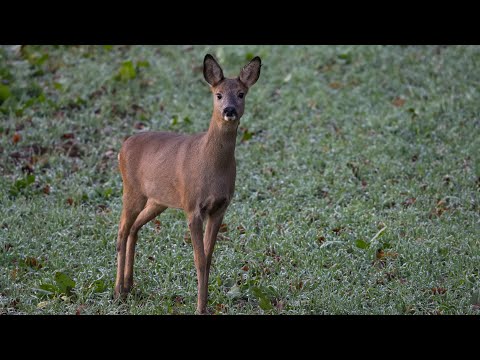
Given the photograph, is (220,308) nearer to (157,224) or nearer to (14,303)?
(14,303)

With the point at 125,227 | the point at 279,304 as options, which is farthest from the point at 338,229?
the point at 125,227

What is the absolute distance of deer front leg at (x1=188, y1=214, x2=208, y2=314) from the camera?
5.67 m

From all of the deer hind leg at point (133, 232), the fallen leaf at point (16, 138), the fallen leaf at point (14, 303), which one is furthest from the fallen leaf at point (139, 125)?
the fallen leaf at point (14, 303)

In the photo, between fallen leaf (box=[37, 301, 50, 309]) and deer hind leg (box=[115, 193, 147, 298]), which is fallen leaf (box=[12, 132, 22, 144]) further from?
fallen leaf (box=[37, 301, 50, 309])

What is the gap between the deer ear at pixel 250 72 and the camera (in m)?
5.72

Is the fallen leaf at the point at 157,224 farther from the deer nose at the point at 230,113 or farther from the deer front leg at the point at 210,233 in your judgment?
the deer nose at the point at 230,113

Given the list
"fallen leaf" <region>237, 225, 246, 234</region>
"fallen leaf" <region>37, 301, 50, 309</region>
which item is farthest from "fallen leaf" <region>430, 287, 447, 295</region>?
"fallen leaf" <region>37, 301, 50, 309</region>

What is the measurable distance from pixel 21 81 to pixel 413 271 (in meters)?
6.47

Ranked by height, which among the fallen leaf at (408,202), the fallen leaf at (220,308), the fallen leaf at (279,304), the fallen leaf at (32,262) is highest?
the fallen leaf at (408,202)

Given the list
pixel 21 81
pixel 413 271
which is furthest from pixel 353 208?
pixel 21 81

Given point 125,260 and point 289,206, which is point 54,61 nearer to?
point 289,206

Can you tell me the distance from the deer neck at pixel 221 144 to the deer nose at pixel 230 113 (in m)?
0.19

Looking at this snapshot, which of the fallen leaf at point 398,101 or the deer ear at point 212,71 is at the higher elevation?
the fallen leaf at point 398,101

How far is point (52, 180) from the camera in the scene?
8359 millimetres
